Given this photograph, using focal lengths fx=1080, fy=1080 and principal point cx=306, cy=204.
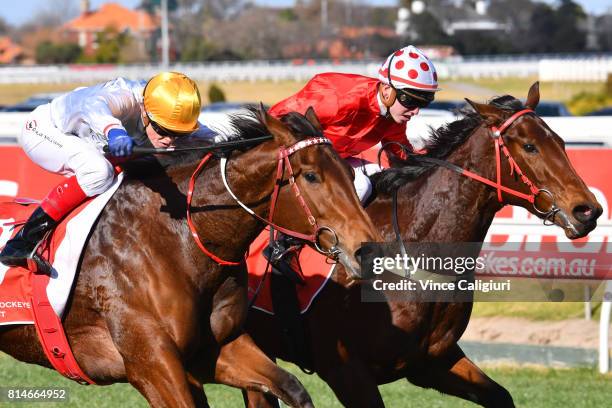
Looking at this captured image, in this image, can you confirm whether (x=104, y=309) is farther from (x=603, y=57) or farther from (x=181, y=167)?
(x=603, y=57)

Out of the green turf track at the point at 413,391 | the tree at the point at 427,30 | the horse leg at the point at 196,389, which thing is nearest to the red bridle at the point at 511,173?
the horse leg at the point at 196,389

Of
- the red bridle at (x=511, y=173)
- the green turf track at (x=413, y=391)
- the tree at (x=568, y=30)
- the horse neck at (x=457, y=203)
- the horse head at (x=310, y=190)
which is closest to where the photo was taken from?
the horse head at (x=310, y=190)

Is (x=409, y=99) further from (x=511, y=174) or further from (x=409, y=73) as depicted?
(x=511, y=174)

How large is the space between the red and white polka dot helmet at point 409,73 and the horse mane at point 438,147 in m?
0.21

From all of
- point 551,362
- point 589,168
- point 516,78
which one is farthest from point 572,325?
point 516,78

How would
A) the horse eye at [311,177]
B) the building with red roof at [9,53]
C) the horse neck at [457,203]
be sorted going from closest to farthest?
the horse eye at [311,177] → the horse neck at [457,203] → the building with red roof at [9,53]

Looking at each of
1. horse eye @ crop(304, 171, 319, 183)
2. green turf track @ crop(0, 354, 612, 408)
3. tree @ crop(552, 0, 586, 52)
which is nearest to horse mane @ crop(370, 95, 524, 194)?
horse eye @ crop(304, 171, 319, 183)

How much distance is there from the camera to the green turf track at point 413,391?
19.7ft

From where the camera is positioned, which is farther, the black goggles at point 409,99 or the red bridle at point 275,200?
the black goggles at point 409,99

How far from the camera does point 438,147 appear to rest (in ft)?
16.0

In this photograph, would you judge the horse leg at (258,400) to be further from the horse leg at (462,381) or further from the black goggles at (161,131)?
the black goggles at (161,131)

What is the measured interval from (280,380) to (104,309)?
2.39 feet

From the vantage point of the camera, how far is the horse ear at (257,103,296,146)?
394 cm

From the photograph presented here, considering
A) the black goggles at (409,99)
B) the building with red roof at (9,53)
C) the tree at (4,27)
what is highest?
the black goggles at (409,99)
